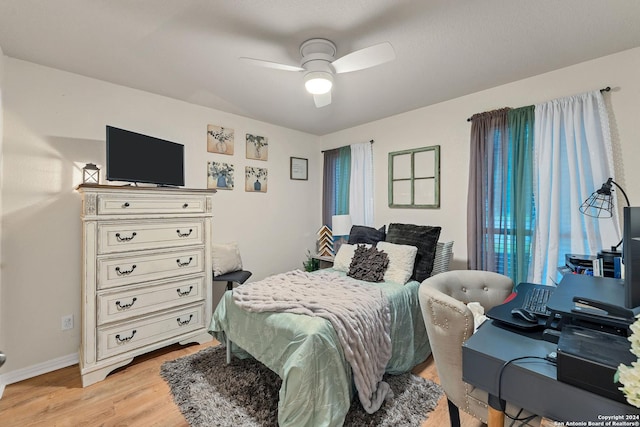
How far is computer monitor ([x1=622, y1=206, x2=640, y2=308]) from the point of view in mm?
869

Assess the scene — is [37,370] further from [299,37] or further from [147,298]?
[299,37]

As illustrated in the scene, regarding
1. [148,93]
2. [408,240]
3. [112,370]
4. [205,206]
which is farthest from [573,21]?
[112,370]

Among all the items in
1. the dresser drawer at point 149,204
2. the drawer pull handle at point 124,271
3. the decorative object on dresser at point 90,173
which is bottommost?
the drawer pull handle at point 124,271

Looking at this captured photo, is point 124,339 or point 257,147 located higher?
point 257,147

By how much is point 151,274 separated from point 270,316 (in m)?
1.27

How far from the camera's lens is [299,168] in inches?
166

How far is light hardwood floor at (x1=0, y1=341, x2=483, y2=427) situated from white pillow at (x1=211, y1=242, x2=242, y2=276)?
100 centimetres

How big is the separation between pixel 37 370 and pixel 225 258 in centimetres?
171

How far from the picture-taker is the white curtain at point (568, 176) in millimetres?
2168

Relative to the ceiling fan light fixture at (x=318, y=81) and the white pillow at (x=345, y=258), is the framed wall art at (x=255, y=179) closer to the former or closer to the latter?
the white pillow at (x=345, y=258)

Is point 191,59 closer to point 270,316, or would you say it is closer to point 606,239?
point 270,316

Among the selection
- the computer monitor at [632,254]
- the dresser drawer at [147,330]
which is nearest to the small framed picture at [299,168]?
the dresser drawer at [147,330]

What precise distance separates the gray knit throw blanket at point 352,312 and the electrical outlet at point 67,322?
157cm

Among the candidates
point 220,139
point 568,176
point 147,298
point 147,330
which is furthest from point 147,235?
point 568,176
